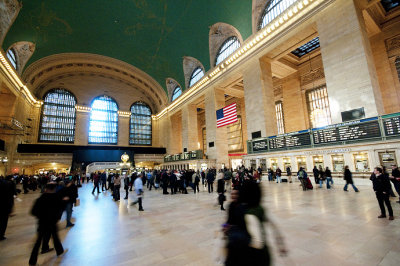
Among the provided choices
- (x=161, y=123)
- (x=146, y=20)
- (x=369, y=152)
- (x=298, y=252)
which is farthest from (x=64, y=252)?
(x=161, y=123)

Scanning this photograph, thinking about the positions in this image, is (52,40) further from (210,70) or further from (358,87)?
(358,87)

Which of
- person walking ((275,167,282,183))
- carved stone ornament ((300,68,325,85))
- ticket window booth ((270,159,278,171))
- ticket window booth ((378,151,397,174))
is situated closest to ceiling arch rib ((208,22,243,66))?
carved stone ornament ((300,68,325,85))

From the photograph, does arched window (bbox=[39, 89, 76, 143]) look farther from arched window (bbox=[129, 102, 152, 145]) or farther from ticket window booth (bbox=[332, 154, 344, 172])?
ticket window booth (bbox=[332, 154, 344, 172])

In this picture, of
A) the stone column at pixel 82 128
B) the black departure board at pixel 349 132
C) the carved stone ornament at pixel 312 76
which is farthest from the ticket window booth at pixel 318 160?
the stone column at pixel 82 128

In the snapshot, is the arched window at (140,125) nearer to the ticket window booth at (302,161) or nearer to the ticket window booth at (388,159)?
the ticket window booth at (302,161)

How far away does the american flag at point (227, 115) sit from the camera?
15.3 meters

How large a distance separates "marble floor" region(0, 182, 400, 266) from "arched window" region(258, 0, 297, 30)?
13812 millimetres

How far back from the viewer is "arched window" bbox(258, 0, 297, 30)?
13367 millimetres

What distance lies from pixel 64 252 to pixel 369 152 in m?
10.8

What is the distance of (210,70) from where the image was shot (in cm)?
2009

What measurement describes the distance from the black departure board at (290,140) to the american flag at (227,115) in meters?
3.75

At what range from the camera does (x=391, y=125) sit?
752cm

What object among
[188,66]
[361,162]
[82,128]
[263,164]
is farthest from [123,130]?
[361,162]

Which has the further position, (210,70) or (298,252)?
(210,70)
